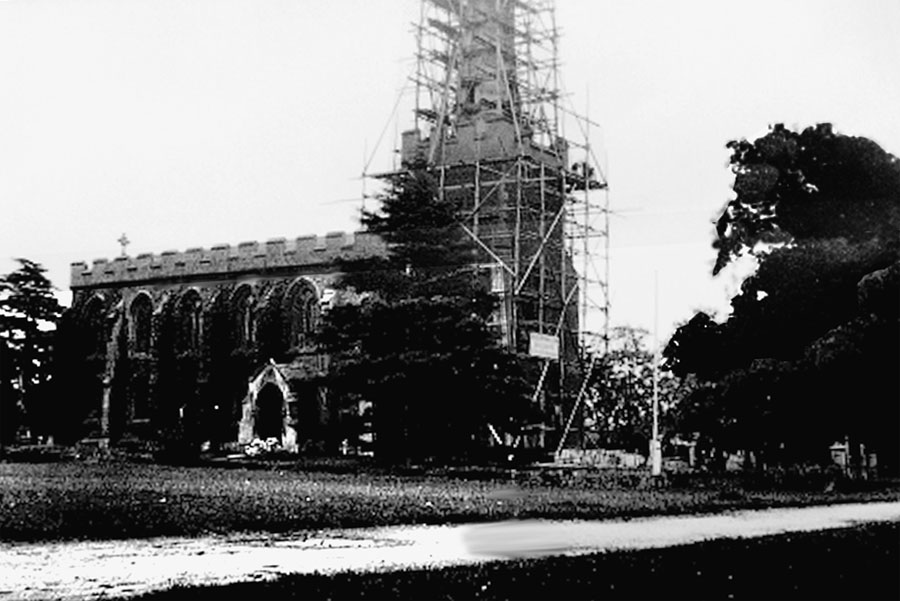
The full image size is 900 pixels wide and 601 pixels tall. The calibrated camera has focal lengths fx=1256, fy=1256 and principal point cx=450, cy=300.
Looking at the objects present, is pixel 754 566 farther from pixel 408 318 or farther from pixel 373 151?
pixel 408 318

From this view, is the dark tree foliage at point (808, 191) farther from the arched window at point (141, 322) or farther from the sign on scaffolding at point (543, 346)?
the arched window at point (141, 322)

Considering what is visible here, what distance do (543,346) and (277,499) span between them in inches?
397

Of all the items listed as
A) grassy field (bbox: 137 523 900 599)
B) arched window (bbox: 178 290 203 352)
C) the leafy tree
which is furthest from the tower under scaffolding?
grassy field (bbox: 137 523 900 599)

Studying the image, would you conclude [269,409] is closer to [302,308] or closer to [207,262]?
[302,308]

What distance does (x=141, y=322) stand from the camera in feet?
42.1

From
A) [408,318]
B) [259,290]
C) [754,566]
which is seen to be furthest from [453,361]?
[754,566]

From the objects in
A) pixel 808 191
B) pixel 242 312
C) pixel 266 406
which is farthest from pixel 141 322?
pixel 808 191

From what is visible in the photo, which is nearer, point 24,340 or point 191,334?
point 24,340

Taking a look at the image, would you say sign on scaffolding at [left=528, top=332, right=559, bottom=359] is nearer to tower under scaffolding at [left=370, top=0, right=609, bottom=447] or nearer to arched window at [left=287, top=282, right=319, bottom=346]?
tower under scaffolding at [left=370, top=0, right=609, bottom=447]

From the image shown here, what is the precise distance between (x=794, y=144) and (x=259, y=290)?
6364 mm

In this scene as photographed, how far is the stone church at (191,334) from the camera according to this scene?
1133cm

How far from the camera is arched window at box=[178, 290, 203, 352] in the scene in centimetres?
1267

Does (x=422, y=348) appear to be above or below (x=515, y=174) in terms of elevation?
below

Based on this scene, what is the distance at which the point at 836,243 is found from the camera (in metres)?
13.9
